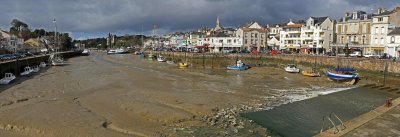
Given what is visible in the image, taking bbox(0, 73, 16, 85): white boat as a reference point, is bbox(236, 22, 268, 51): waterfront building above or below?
above

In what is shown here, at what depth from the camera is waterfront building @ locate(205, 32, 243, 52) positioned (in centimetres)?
9954

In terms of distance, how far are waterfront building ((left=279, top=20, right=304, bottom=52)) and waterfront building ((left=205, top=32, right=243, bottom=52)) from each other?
15.1 m

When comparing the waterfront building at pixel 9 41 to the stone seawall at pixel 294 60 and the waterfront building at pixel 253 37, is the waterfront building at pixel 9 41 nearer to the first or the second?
the stone seawall at pixel 294 60

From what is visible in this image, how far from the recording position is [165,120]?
19.0 meters

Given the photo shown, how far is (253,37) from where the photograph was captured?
321 feet

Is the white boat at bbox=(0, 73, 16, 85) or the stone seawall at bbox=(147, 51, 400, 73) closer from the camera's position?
the white boat at bbox=(0, 73, 16, 85)

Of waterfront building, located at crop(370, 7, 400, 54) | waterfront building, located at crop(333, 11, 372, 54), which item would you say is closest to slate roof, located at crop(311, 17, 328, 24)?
waterfront building, located at crop(333, 11, 372, 54)

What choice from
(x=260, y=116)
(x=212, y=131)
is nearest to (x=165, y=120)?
(x=212, y=131)

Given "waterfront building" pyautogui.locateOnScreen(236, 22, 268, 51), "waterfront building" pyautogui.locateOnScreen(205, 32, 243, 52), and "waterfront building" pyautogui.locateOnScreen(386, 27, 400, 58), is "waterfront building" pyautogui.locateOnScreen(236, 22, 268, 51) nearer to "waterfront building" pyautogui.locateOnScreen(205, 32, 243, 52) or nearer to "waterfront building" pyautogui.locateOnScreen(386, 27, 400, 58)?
"waterfront building" pyautogui.locateOnScreen(205, 32, 243, 52)

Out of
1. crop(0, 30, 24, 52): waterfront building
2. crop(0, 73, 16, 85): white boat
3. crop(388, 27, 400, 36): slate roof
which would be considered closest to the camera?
crop(0, 73, 16, 85): white boat

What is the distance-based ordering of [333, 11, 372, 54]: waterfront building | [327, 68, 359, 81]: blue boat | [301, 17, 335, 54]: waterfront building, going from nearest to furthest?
[327, 68, 359, 81]: blue boat → [333, 11, 372, 54]: waterfront building → [301, 17, 335, 54]: waterfront building

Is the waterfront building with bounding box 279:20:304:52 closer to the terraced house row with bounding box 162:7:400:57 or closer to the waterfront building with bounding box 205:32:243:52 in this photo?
the terraced house row with bounding box 162:7:400:57

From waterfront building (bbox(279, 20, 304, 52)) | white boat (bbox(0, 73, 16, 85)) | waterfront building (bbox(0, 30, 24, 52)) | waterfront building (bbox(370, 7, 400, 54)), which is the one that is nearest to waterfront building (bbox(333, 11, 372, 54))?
waterfront building (bbox(370, 7, 400, 54))

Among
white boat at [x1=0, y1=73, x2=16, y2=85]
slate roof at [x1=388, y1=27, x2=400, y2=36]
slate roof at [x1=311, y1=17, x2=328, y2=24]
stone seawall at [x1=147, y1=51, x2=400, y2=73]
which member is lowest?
white boat at [x1=0, y1=73, x2=16, y2=85]
